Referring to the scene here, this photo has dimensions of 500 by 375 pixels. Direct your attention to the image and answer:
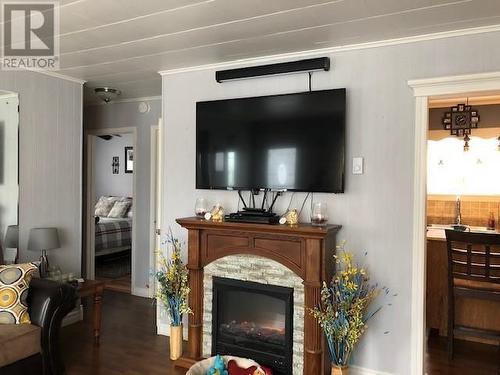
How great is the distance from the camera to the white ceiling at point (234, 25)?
2.24m

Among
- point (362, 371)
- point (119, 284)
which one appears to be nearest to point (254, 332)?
point (362, 371)

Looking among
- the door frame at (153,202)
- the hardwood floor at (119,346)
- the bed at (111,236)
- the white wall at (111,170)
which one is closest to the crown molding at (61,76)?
the door frame at (153,202)

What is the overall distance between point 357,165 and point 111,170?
6.22 metres

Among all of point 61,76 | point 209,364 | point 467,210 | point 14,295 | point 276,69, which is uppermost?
point 61,76

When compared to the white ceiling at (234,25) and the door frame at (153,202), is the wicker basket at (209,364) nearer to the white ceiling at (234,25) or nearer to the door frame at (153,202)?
the door frame at (153,202)

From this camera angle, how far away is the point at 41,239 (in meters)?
3.38

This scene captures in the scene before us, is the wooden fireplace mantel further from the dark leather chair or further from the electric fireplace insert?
the dark leather chair

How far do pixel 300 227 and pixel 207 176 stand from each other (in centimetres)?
98

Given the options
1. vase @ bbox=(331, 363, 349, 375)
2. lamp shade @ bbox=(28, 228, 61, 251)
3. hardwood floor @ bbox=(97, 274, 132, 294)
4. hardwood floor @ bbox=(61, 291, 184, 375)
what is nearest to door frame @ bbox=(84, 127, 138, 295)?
hardwood floor @ bbox=(97, 274, 132, 294)

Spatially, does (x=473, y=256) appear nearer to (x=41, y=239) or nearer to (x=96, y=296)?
(x=96, y=296)

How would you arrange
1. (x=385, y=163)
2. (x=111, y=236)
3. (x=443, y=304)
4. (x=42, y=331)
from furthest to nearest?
(x=111, y=236) < (x=443, y=304) < (x=385, y=163) < (x=42, y=331)

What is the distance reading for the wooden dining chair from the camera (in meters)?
3.14

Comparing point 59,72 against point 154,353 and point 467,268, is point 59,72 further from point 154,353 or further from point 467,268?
point 467,268

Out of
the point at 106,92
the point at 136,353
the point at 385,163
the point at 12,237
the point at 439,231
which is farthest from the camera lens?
the point at 106,92
